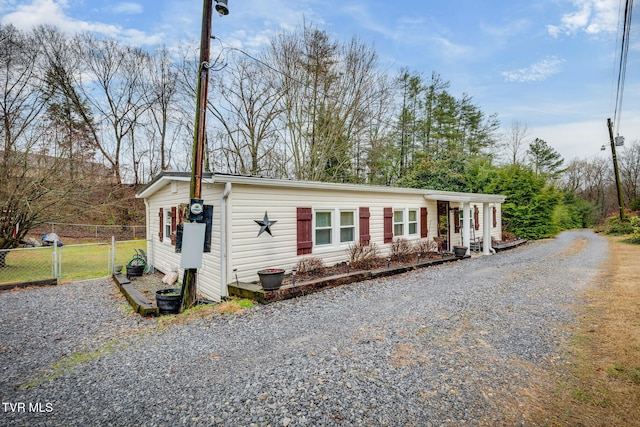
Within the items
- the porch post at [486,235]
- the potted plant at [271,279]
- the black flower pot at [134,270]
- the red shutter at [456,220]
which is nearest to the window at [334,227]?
the potted plant at [271,279]

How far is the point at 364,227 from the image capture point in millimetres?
9633

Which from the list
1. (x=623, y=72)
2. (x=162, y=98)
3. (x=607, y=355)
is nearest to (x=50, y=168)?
(x=162, y=98)

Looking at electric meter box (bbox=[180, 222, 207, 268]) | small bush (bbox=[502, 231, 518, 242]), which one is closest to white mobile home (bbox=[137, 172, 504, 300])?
electric meter box (bbox=[180, 222, 207, 268])

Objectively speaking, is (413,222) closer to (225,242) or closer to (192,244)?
(225,242)

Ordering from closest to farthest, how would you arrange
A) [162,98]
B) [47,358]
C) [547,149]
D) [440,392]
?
[440,392] → [47,358] → [162,98] → [547,149]

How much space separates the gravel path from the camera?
277cm

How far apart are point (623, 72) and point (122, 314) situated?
43.8 feet

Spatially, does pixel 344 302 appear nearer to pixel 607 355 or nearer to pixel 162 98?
pixel 607 355

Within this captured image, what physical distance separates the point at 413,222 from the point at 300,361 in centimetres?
887

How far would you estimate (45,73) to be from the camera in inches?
627

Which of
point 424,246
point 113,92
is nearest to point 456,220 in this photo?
point 424,246

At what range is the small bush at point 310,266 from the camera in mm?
7957

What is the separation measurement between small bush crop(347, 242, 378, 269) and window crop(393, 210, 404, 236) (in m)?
1.64

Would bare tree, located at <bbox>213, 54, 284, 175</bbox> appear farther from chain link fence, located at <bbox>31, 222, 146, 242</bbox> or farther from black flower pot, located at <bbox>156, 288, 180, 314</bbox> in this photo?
black flower pot, located at <bbox>156, 288, 180, 314</bbox>
